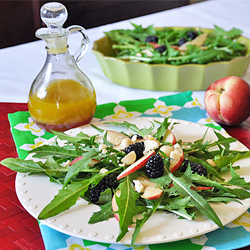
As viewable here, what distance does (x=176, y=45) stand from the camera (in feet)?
4.09

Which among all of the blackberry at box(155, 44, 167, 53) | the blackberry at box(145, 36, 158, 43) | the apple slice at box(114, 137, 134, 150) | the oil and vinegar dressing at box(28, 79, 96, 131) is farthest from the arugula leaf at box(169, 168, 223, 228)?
the blackberry at box(145, 36, 158, 43)

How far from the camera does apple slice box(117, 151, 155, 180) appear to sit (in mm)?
587

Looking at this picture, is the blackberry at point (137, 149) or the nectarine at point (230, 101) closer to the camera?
the blackberry at point (137, 149)

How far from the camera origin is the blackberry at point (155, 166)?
0.58 meters

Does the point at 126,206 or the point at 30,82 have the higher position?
the point at 126,206

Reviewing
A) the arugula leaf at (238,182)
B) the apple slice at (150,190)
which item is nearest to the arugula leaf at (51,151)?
the apple slice at (150,190)

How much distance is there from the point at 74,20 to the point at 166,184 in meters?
2.00

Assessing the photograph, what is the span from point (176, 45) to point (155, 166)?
2.52 feet

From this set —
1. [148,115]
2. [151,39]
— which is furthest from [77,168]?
[151,39]

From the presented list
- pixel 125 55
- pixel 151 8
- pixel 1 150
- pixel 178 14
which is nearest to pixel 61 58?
pixel 1 150

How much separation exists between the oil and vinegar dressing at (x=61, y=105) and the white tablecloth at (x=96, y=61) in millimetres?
220

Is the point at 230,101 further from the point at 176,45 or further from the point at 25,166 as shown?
the point at 25,166

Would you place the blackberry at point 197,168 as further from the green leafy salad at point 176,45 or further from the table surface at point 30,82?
the green leafy salad at point 176,45

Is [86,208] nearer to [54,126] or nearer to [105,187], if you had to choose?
[105,187]
